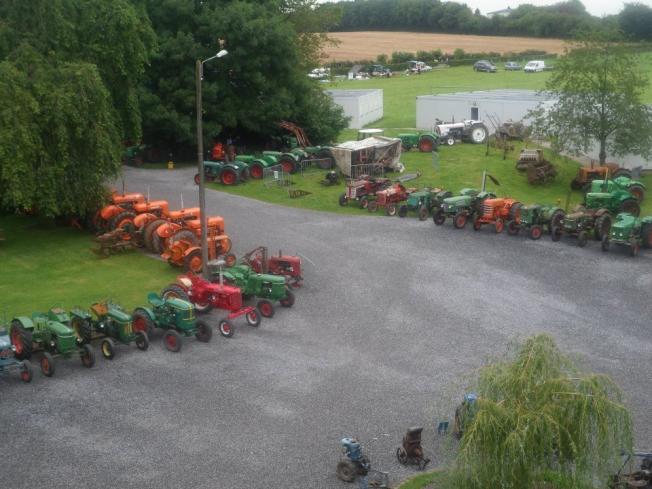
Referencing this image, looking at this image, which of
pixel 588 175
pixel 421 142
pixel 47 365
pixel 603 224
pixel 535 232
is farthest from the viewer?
pixel 421 142

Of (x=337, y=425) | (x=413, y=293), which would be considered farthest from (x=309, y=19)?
(x=337, y=425)

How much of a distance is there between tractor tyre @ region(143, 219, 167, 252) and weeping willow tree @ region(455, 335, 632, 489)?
18.1m

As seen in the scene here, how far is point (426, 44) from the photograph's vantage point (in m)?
99.6

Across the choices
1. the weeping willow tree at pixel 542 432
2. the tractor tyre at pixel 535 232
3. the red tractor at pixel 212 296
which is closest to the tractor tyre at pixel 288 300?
the red tractor at pixel 212 296

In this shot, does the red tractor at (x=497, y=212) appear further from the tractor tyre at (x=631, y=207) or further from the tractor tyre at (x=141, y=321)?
the tractor tyre at (x=141, y=321)

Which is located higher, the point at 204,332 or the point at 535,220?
the point at 535,220

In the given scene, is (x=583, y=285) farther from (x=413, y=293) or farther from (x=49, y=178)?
(x=49, y=178)

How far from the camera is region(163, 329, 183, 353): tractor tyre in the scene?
1880cm

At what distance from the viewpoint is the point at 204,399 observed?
16.5 metres

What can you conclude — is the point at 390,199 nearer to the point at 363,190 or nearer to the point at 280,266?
the point at 363,190

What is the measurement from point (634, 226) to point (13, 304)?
19276 mm

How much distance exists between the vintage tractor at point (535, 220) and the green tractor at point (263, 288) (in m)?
10.3

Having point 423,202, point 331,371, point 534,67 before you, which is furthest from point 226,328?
point 534,67

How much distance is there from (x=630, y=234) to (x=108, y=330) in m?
16.8
